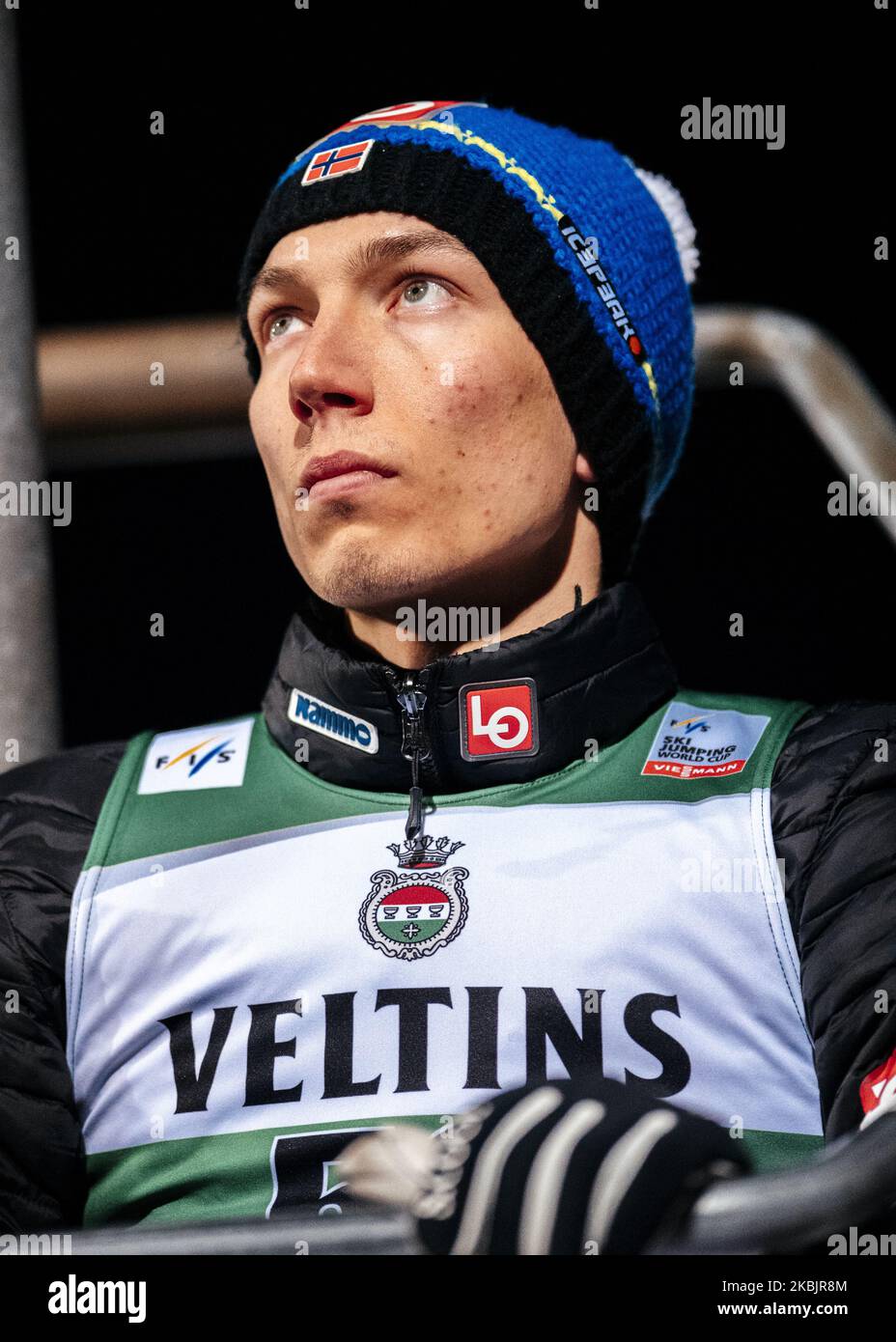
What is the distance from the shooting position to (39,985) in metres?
1.75

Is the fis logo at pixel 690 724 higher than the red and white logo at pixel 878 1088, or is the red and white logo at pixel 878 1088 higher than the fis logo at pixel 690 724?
the fis logo at pixel 690 724

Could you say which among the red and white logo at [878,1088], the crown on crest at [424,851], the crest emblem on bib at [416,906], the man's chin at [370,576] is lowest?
the red and white logo at [878,1088]

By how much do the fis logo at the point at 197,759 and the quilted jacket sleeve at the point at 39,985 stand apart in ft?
0.19

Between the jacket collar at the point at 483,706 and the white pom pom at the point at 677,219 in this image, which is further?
the white pom pom at the point at 677,219

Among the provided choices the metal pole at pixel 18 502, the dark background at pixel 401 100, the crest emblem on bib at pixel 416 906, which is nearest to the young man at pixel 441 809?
the crest emblem on bib at pixel 416 906

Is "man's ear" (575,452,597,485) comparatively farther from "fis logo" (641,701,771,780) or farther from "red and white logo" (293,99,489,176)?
"red and white logo" (293,99,489,176)

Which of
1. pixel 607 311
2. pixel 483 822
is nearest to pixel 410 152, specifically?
pixel 607 311

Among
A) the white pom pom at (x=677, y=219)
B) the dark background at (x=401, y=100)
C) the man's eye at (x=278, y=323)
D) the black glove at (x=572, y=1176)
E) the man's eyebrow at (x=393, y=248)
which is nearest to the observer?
the black glove at (x=572, y=1176)

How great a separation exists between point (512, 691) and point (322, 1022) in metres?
0.39

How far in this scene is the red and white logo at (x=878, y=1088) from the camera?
1.36 metres

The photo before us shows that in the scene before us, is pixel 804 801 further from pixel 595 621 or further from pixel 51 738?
pixel 51 738

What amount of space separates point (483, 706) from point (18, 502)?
64 centimetres

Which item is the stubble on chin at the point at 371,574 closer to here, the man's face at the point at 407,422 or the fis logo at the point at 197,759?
the man's face at the point at 407,422

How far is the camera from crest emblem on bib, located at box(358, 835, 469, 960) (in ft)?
5.40
